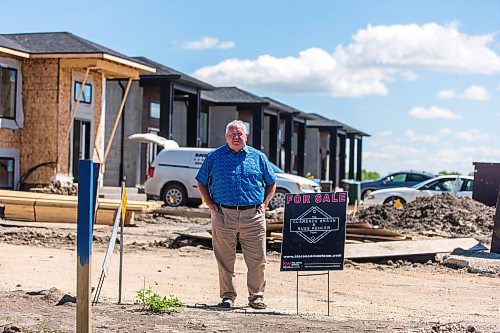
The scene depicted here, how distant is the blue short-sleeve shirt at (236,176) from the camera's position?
10.1 m

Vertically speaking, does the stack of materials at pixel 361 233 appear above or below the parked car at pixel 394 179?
below

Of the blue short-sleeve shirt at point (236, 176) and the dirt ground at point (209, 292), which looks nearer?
the dirt ground at point (209, 292)

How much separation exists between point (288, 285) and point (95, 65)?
16558mm

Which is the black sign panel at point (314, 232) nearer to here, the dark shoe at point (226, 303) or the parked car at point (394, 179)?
the dark shoe at point (226, 303)

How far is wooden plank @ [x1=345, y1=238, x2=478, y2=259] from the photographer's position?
632 inches

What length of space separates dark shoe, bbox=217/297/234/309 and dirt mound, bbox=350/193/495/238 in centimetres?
1300

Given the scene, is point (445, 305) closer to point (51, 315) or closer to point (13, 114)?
point (51, 315)

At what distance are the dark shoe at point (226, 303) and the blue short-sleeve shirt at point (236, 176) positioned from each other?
3.37 ft

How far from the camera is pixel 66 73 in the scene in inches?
1115

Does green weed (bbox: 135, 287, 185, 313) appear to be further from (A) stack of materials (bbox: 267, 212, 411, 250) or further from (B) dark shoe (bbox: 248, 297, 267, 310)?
(A) stack of materials (bbox: 267, 212, 411, 250)

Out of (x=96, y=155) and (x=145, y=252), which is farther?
(x=96, y=155)

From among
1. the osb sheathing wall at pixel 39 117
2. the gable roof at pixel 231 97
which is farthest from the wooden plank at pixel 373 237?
the gable roof at pixel 231 97

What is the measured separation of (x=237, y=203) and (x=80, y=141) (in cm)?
2058

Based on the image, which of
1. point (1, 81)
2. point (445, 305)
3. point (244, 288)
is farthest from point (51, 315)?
point (1, 81)
